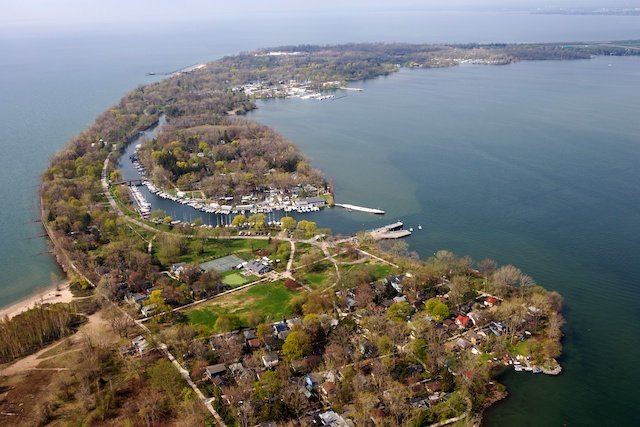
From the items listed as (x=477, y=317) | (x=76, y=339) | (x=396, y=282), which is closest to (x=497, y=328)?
(x=477, y=317)

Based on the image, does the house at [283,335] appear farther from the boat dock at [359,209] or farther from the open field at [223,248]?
the boat dock at [359,209]

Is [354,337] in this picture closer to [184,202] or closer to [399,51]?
[184,202]

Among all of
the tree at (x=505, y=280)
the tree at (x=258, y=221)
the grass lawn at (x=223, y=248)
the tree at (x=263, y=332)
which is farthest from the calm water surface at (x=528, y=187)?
the tree at (x=263, y=332)

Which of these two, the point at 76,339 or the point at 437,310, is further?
the point at 437,310

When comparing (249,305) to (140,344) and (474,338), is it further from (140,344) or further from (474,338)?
(474,338)

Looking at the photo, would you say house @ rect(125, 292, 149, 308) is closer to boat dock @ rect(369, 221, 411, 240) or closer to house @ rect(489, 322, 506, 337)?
boat dock @ rect(369, 221, 411, 240)

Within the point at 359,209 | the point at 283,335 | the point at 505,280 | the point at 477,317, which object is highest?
the point at 359,209

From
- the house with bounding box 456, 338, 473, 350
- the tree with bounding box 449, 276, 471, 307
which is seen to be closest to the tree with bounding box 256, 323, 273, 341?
the house with bounding box 456, 338, 473, 350
